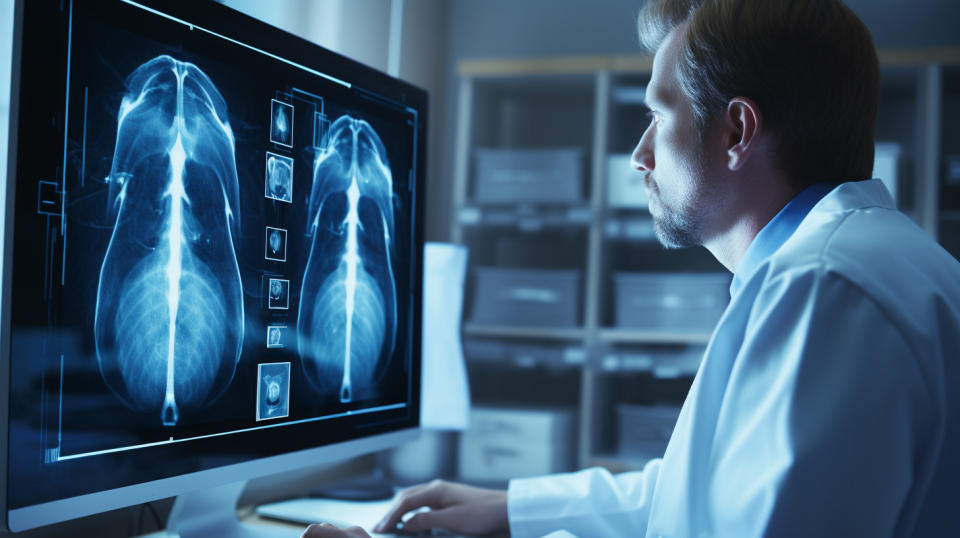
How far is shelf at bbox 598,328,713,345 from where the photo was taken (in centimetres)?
201

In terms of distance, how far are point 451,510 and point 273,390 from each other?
294mm

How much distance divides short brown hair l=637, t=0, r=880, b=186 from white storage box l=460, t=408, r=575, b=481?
1245 mm

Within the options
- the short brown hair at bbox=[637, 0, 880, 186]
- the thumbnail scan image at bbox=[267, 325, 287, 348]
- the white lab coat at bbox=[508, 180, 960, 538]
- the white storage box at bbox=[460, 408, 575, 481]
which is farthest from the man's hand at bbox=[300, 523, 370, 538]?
the white storage box at bbox=[460, 408, 575, 481]

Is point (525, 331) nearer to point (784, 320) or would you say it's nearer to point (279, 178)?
point (279, 178)

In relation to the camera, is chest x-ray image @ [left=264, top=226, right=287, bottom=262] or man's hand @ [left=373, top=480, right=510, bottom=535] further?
man's hand @ [left=373, top=480, right=510, bottom=535]

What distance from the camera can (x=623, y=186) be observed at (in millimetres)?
2109

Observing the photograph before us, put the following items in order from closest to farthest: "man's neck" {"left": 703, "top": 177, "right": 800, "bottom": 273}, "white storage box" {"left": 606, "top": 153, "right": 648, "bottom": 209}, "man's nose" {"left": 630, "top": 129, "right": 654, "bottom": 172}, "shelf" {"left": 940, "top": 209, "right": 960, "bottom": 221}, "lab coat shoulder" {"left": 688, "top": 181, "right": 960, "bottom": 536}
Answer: "lab coat shoulder" {"left": 688, "top": 181, "right": 960, "bottom": 536}, "man's neck" {"left": 703, "top": 177, "right": 800, "bottom": 273}, "man's nose" {"left": 630, "top": 129, "right": 654, "bottom": 172}, "shelf" {"left": 940, "top": 209, "right": 960, "bottom": 221}, "white storage box" {"left": 606, "top": 153, "right": 648, "bottom": 209}

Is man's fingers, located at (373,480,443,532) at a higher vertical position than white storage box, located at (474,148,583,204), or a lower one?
lower

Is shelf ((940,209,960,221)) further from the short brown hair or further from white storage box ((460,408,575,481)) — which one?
the short brown hair

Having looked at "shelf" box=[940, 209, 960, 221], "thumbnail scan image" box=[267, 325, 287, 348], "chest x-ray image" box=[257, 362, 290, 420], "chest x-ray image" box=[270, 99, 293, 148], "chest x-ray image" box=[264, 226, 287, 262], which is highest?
"shelf" box=[940, 209, 960, 221]

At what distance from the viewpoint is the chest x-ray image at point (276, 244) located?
85 cm

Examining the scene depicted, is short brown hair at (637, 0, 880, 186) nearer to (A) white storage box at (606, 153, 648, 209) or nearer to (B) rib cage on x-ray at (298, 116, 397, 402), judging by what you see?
(B) rib cage on x-ray at (298, 116, 397, 402)

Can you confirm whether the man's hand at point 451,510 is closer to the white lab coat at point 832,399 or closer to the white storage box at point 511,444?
the white lab coat at point 832,399

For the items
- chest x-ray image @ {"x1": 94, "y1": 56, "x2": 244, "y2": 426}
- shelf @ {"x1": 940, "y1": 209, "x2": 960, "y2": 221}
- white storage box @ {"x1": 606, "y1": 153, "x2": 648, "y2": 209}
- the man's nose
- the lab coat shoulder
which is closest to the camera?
the lab coat shoulder
